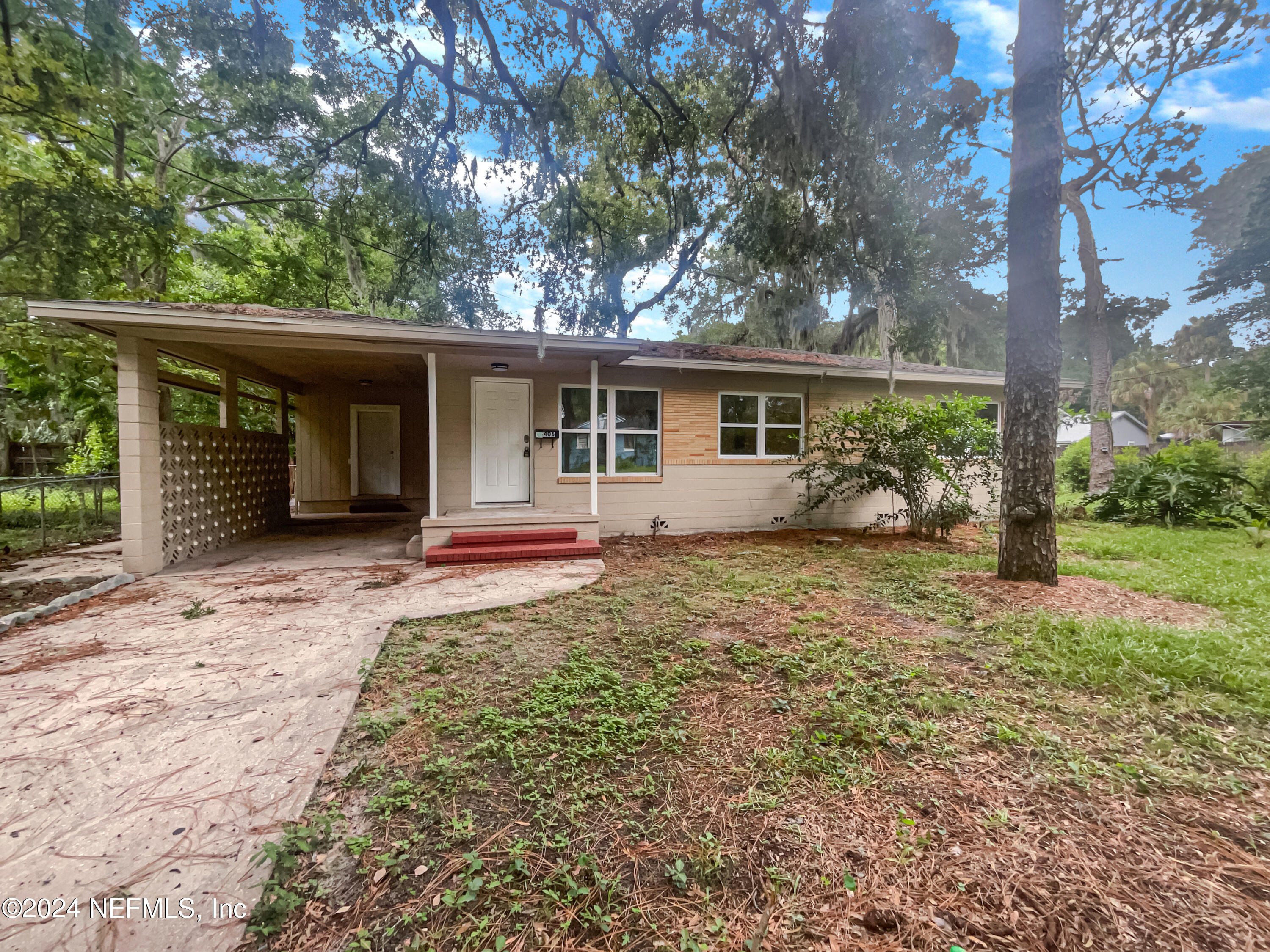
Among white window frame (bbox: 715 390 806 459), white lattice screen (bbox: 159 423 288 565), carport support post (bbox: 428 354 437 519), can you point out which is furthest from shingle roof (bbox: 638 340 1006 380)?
white lattice screen (bbox: 159 423 288 565)

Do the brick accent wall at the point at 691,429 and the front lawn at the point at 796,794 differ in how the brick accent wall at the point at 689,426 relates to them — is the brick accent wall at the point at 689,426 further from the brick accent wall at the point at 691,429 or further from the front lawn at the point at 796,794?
the front lawn at the point at 796,794

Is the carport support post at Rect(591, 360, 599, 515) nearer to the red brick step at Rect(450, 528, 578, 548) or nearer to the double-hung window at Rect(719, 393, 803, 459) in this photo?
the red brick step at Rect(450, 528, 578, 548)

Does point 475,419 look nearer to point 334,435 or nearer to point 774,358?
point 774,358

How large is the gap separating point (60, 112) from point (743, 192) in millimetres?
9930

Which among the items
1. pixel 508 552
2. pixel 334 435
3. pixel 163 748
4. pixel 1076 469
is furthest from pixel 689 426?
pixel 1076 469

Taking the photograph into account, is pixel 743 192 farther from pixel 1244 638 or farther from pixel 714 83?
pixel 1244 638

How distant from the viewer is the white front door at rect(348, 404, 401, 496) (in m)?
11.3

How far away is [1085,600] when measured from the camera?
178 inches

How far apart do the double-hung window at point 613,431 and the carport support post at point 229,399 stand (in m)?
4.83

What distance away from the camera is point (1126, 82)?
42.9ft

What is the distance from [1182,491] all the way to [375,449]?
52.7 ft

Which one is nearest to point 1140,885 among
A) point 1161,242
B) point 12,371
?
point 12,371

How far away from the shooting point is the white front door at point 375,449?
11258 millimetres

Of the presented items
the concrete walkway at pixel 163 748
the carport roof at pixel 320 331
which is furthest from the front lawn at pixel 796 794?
the carport roof at pixel 320 331
